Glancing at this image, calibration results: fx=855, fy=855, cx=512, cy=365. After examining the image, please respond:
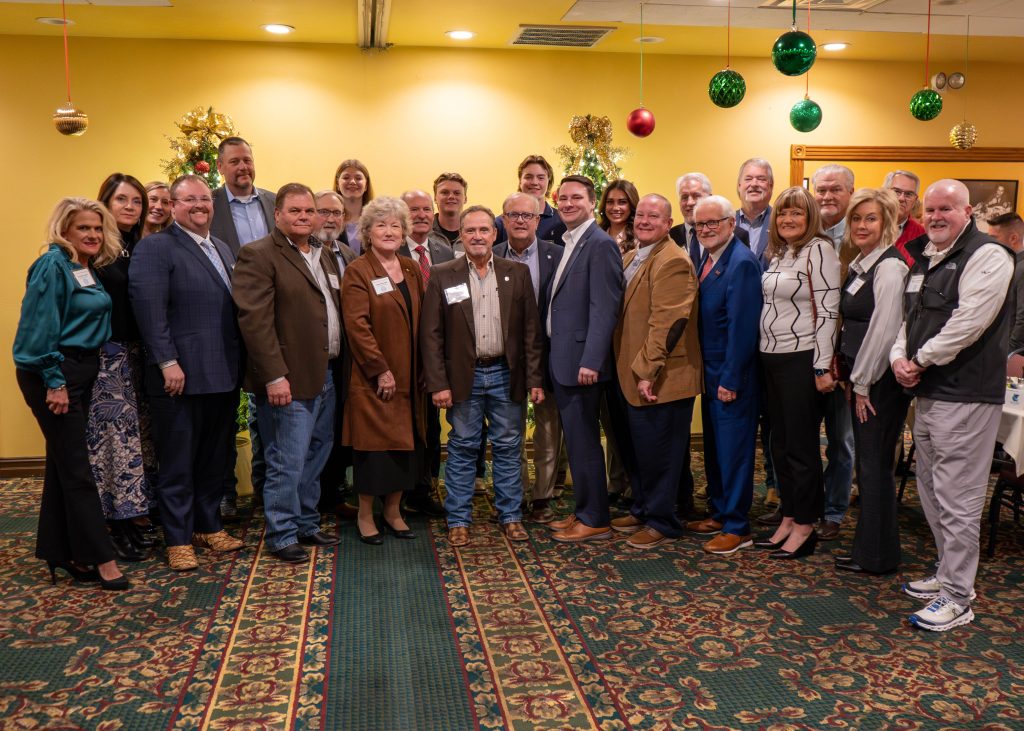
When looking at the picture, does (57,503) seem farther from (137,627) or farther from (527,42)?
(527,42)

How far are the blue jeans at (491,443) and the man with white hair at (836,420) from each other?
5.46ft

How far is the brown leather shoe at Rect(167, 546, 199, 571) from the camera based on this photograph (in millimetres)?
4125

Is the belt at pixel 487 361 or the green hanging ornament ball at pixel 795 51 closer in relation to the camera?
→ the belt at pixel 487 361

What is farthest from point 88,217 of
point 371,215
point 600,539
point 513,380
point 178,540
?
point 600,539

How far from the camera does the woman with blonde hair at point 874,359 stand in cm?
373

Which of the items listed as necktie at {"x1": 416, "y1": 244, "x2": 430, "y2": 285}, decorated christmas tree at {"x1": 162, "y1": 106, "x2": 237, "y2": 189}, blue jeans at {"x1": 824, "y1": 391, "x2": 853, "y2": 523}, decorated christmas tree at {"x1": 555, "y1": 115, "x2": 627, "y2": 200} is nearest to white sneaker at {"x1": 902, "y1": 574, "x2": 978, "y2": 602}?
blue jeans at {"x1": 824, "y1": 391, "x2": 853, "y2": 523}

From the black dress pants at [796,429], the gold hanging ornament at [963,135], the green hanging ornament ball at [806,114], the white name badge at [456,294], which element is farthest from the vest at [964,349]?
the gold hanging ornament at [963,135]

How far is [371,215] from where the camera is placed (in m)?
4.27

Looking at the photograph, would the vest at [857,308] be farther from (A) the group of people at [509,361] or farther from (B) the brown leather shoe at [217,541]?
(B) the brown leather shoe at [217,541]

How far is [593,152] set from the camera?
6.59m

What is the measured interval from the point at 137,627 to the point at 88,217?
5.90 ft

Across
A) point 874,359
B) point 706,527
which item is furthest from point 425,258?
point 874,359

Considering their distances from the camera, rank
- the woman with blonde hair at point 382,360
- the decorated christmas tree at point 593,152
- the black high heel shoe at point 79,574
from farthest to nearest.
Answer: the decorated christmas tree at point 593,152 < the woman with blonde hair at point 382,360 < the black high heel shoe at point 79,574

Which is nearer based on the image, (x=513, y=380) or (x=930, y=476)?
(x=930, y=476)
